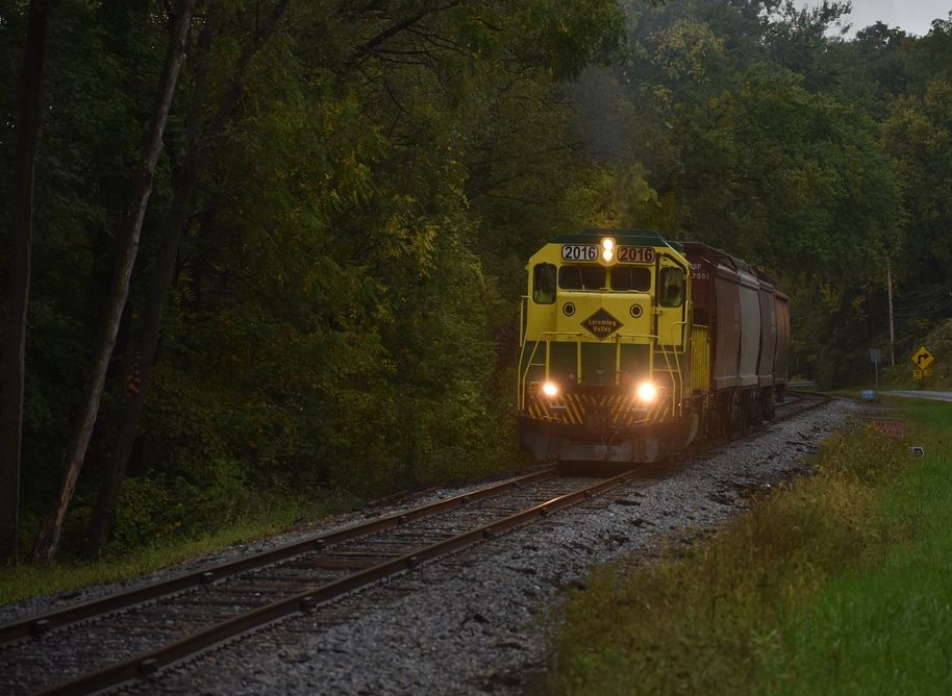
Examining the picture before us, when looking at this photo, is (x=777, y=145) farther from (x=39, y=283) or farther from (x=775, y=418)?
(x=39, y=283)

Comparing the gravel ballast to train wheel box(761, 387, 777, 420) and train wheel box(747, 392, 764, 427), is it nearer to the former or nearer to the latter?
train wheel box(747, 392, 764, 427)

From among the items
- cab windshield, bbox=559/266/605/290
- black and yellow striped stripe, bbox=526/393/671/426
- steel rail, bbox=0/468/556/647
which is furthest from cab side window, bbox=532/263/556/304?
steel rail, bbox=0/468/556/647

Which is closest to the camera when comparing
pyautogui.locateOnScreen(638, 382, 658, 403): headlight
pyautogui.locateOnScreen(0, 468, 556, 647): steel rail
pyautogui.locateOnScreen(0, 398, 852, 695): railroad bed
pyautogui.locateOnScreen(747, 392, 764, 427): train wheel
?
pyautogui.locateOnScreen(0, 398, 852, 695): railroad bed

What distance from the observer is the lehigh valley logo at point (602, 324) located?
22.0 m

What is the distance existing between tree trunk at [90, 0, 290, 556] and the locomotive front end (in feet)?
19.3

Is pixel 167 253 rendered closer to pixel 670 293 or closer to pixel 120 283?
pixel 120 283

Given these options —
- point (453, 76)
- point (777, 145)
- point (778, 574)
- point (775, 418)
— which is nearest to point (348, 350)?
point (453, 76)

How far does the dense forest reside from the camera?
18734 mm

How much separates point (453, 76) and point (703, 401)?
7415 millimetres

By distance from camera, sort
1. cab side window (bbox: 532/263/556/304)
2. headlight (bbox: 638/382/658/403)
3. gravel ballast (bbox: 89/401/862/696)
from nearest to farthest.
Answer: gravel ballast (bbox: 89/401/862/696), headlight (bbox: 638/382/658/403), cab side window (bbox: 532/263/556/304)

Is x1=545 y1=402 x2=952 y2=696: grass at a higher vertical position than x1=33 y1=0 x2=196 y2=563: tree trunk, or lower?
lower

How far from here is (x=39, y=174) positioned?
18656mm

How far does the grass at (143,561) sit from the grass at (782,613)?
15.8ft

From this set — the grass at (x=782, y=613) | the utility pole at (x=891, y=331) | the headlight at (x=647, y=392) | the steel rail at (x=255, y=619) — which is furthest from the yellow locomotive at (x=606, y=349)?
the utility pole at (x=891, y=331)
